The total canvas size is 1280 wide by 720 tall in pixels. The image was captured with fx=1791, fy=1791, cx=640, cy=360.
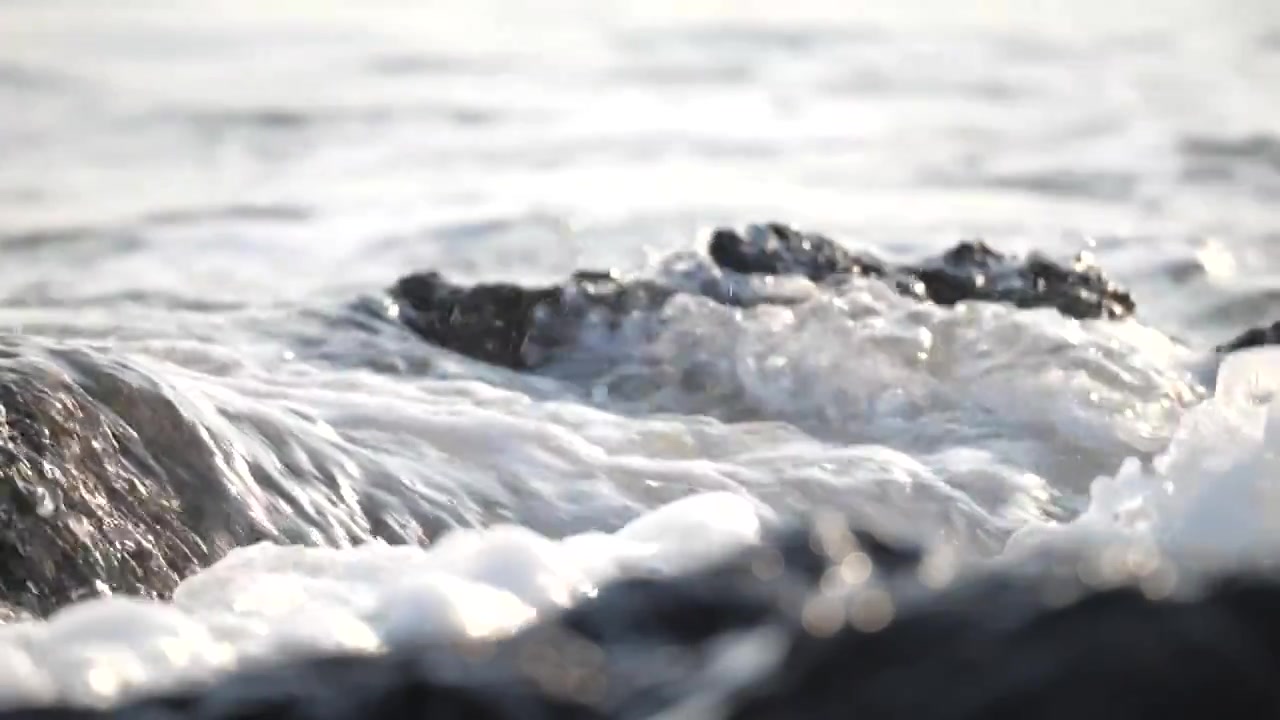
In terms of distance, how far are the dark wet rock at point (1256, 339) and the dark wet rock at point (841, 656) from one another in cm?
406

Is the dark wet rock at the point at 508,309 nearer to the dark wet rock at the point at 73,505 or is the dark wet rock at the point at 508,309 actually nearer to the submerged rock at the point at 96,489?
the submerged rock at the point at 96,489

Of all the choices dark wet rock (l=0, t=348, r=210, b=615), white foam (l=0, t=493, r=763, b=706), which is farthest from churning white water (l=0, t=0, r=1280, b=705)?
dark wet rock (l=0, t=348, r=210, b=615)

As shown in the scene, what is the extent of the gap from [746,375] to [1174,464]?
3066 millimetres

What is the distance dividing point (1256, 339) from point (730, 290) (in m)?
1.70

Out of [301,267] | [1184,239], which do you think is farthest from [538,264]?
[1184,239]

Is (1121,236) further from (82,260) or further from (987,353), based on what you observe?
(82,260)

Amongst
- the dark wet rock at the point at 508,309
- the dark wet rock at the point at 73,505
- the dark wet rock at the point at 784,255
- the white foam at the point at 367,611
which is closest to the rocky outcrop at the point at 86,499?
the dark wet rock at the point at 73,505

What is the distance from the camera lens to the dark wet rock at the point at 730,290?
18.3 feet

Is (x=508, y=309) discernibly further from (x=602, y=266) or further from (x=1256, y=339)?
(x=1256, y=339)

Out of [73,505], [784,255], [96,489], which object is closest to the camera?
[73,505]

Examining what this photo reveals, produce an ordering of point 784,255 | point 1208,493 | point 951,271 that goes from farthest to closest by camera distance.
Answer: point 951,271 < point 784,255 < point 1208,493

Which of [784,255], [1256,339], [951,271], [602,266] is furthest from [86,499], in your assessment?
[602,266]

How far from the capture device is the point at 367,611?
2.07m

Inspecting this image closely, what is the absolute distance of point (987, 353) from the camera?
17.7 ft
